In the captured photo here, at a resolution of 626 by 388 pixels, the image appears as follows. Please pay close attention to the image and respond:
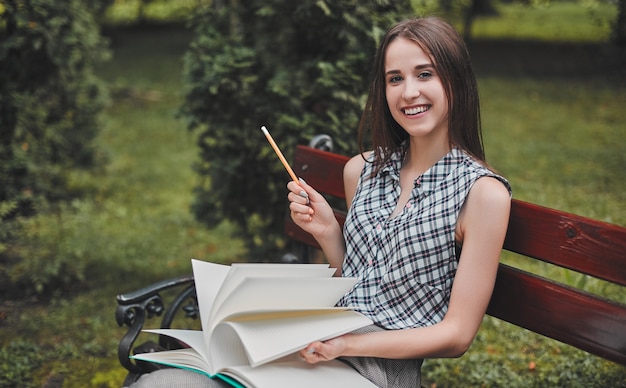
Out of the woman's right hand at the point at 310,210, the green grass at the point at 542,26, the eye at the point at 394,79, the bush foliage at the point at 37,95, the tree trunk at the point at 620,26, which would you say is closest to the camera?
the eye at the point at 394,79

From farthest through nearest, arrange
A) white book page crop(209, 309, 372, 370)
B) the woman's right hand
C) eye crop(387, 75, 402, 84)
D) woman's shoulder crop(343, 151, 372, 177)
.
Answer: woman's shoulder crop(343, 151, 372, 177) < the woman's right hand < eye crop(387, 75, 402, 84) < white book page crop(209, 309, 372, 370)

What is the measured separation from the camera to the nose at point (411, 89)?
209 cm

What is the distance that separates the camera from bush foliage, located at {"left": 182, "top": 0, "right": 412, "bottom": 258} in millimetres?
3586

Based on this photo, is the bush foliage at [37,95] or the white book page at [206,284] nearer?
the white book page at [206,284]

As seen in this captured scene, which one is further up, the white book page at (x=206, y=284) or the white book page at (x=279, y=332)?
the white book page at (x=279, y=332)

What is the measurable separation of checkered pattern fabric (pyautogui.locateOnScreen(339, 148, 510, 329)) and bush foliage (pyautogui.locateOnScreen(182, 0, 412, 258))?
146 centimetres

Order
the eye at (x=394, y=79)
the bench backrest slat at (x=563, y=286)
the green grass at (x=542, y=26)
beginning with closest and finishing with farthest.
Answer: the bench backrest slat at (x=563, y=286)
the eye at (x=394, y=79)
the green grass at (x=542, y=26)

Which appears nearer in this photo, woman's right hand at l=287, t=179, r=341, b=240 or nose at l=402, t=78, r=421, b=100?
nose at l=402, t=78, r=421, b=100

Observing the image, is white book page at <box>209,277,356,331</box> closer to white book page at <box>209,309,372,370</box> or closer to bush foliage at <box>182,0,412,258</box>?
white book page at <box>209,309,372,370</box>

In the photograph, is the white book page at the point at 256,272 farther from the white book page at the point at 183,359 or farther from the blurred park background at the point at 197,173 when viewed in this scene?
the blurred park background at the point at 197,173

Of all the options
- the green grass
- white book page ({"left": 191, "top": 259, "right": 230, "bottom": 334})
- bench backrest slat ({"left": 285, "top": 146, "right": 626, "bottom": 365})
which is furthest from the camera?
the green grass

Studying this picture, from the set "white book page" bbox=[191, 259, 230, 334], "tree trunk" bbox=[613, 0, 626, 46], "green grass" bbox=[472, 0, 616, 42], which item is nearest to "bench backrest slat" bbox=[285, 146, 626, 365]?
"white book page" bbox=[191, 259, 230, 334]

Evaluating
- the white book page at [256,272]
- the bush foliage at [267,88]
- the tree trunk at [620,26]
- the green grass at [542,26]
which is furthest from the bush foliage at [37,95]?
the green grass at [542,26]

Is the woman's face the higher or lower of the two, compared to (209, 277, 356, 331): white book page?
higher
